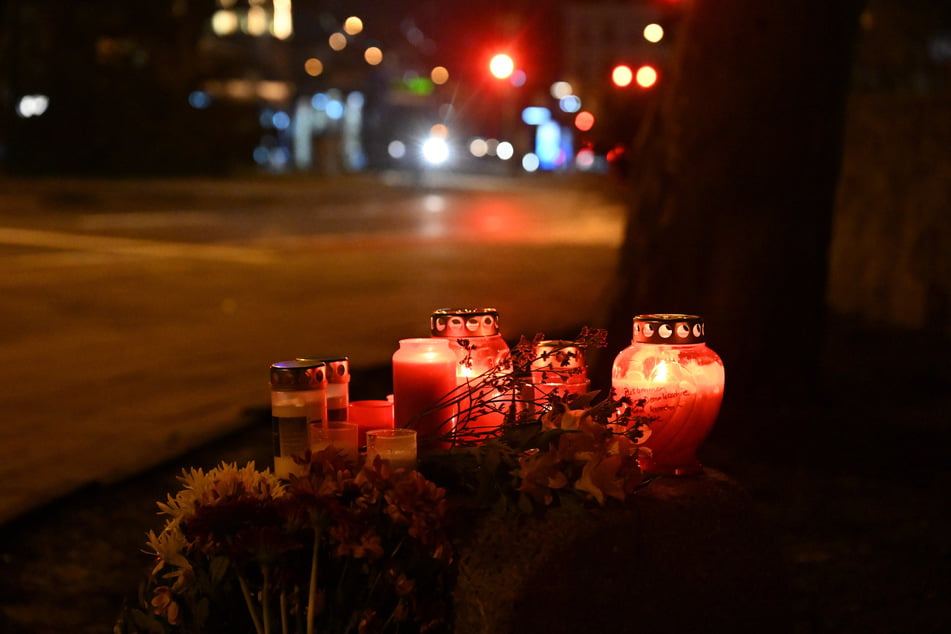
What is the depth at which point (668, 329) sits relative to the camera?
3.35 meters

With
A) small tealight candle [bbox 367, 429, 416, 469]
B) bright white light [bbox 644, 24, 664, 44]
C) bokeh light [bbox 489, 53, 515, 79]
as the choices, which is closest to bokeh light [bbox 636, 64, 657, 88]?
bokeh light [bbox 489, 53, 515, 79]

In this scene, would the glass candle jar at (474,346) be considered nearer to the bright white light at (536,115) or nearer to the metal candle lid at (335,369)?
the metal candle lid at (335,369)

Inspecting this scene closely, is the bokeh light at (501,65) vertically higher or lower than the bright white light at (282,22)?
lower

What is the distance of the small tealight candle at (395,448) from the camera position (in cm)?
306

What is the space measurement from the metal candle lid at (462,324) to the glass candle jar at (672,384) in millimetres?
382

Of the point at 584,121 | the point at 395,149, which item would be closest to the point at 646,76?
the point at 584,121

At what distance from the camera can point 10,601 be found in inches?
190

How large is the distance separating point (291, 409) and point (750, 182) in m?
4.65

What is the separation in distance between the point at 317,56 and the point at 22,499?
4811 cm

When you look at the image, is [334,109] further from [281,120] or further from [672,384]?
[672,384]

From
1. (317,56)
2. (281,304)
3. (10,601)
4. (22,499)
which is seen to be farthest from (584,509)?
(317,56)

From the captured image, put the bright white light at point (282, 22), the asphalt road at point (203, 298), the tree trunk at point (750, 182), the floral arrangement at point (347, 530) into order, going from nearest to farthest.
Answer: the floral arrangement at point (347, 530) → the tree trunk at point (750, 182) → the asphalt road at point (203, 298) → the bright white light at point (282, 22)

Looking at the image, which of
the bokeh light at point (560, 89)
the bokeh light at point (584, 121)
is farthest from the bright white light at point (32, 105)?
the bokeh light at point (584, 121)

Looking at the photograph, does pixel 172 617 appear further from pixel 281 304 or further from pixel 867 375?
pixel 281 304
